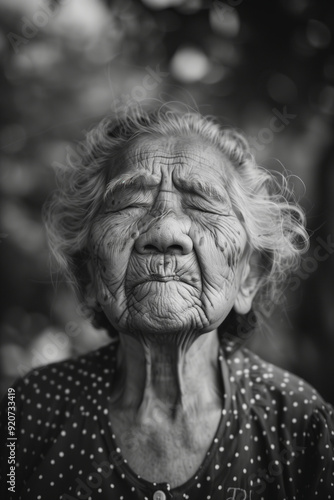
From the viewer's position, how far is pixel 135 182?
1.76 meters

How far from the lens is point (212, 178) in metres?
1.78

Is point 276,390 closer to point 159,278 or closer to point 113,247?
point 159,278

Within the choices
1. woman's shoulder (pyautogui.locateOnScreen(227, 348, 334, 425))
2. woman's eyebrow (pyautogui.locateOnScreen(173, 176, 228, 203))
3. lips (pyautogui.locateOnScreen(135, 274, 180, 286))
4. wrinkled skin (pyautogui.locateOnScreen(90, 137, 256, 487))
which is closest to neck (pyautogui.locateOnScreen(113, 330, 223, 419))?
wrinkled skin (pyautogui.locateOnScreen(90, 137, 256, 487))

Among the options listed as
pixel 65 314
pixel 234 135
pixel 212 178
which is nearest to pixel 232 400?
pixel 212 178

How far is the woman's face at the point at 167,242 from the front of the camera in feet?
5.28

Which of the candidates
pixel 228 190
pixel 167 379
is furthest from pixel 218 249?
pixel 167 379

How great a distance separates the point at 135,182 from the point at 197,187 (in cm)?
21

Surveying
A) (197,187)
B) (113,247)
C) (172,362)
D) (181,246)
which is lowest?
(172,362)

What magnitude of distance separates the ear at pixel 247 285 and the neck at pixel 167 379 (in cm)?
17

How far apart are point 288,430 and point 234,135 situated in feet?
3.77

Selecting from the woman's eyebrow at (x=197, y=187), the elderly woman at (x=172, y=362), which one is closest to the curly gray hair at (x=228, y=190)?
the elderly woman at (x=172, y=362)

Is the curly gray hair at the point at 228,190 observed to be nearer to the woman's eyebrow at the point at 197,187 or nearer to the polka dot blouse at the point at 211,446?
the woman's eyebrow at the point at 197,187

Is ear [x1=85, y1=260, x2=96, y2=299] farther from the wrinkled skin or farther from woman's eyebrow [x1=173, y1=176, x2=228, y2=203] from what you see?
woman's eyebrow [x1=173, y1=176, x2=228, y2=203]

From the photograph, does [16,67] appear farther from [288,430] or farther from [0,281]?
[288,430]
